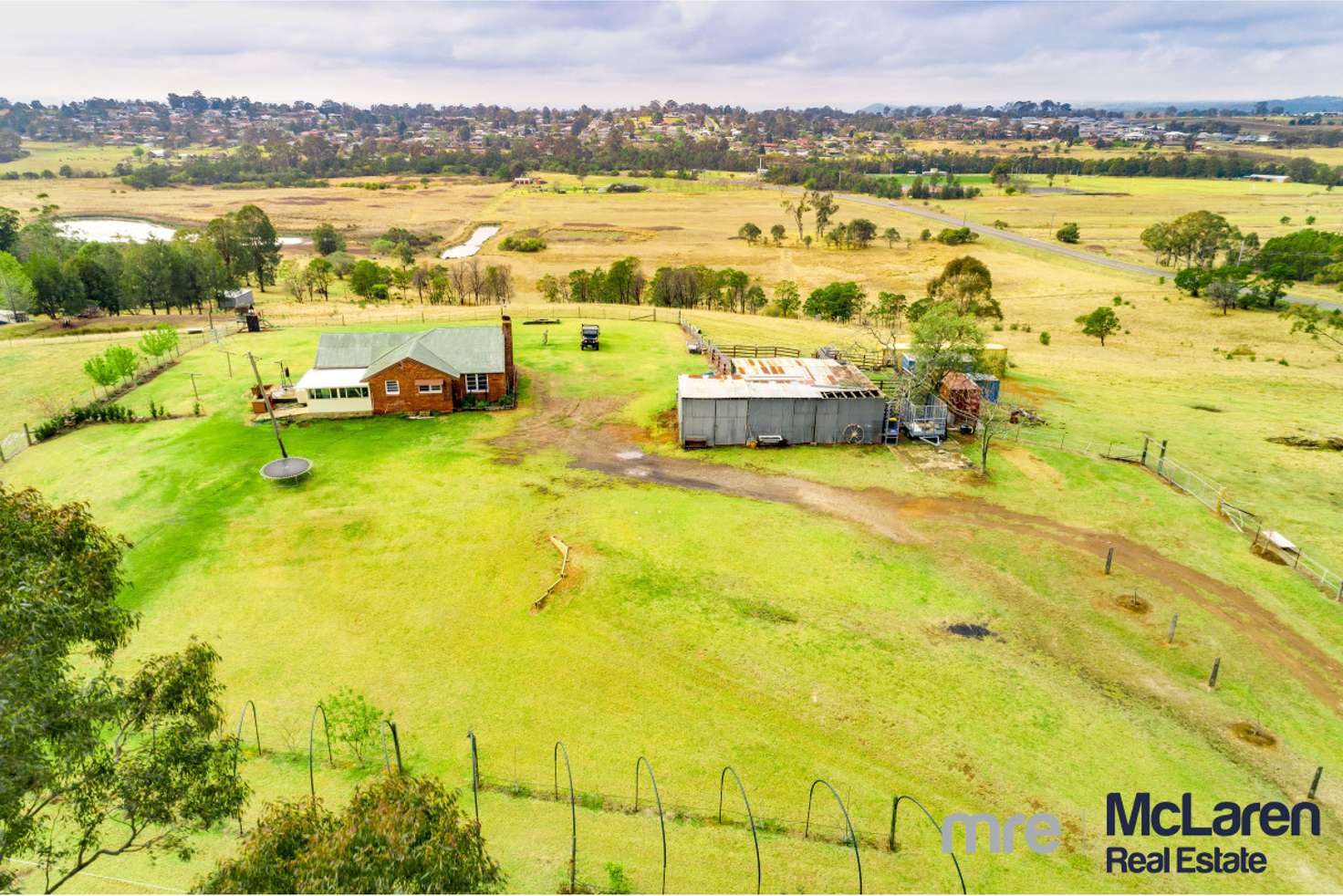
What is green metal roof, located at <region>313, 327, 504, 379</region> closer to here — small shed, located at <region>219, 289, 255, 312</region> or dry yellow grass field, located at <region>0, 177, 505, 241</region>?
small shed, located at <region>219, 289, 255, 312</region>

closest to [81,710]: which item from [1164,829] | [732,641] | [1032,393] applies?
[732,641]

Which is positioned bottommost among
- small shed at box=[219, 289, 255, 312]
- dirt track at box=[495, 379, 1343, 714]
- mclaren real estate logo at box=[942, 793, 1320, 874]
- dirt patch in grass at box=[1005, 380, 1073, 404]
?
mclaren real estate logo at box=[942, 793, 1320, 874]

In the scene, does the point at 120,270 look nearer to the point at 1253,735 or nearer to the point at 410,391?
the point at 410,391

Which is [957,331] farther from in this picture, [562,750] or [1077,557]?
[562,750]

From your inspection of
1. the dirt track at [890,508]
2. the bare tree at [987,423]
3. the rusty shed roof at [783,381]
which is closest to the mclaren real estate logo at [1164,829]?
the dirt track at [890,508]

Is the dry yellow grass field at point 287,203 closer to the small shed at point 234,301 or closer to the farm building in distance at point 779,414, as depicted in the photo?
the small shed at point 234,301

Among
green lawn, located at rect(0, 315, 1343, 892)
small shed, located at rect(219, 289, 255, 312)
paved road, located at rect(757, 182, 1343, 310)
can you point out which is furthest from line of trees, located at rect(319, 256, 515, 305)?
paved road, located at rect(757, 182, 1343, 310)

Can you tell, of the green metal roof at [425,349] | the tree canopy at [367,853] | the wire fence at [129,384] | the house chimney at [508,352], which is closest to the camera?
the tree canopy at [367,853]
